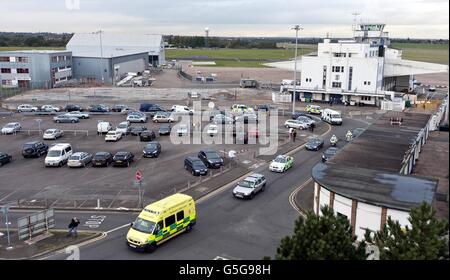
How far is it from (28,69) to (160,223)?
269ft

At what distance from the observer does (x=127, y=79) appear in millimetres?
106875

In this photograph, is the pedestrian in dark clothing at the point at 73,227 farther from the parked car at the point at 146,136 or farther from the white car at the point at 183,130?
the white car at the point at 183,130

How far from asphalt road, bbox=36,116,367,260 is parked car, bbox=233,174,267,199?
0.40 m

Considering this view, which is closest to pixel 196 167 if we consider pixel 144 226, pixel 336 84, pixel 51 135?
pixel 144 226

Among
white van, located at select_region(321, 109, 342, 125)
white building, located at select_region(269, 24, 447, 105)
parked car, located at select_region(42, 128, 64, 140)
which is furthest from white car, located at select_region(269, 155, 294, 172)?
white building, located at select_region(269, 24, 447, 105)

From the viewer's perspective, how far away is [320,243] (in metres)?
12.5

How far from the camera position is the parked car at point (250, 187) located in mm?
30047

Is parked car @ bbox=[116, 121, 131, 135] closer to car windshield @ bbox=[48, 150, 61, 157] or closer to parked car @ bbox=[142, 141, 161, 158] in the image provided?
parked car @ bbox=[142, 141, 161, 158]

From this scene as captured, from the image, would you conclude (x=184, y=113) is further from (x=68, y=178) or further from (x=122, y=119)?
(x=68, y=178)

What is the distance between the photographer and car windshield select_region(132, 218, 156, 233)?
22.3 m

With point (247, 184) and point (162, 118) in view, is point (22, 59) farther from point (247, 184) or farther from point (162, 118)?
point (247, 184)

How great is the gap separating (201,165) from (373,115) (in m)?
38.9

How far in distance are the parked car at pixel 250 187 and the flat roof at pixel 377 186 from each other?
186 inches
